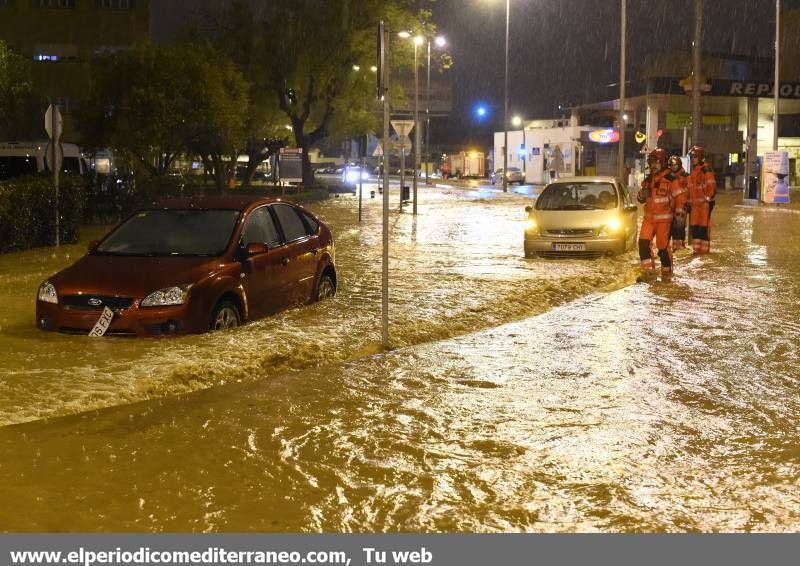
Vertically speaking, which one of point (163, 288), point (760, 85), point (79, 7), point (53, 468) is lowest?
point (53, 468)

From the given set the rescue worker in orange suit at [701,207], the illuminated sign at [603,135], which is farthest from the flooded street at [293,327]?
the illuminated sign at [603,135]

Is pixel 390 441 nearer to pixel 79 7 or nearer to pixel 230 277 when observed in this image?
pixel 230 277

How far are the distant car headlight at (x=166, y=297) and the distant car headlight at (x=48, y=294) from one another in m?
0.94

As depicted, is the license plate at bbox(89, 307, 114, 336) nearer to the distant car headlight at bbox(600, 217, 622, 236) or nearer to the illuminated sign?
the distant car headlight at bbox(600, 217, 622, 236)

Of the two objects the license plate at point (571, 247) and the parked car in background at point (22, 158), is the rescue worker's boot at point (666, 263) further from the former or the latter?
the parked car in background at point (22, 158)

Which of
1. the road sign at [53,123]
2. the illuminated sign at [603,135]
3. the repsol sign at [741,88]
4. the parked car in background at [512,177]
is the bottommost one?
the parked car in background at [512,177]

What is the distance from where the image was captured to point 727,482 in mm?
6066

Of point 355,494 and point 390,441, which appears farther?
point 390,441

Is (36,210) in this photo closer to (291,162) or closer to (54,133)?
(54,133)

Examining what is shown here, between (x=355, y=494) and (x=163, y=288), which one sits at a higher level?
(x=163, y=288)

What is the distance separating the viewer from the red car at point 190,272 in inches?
384

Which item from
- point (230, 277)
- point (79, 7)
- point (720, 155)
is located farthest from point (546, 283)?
point (720, 155)

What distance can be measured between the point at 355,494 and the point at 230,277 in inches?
192

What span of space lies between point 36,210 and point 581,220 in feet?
33.7
